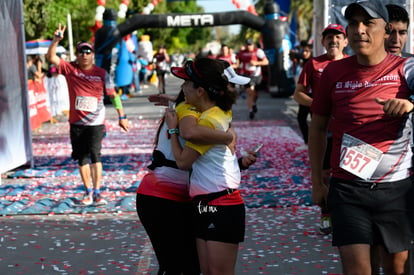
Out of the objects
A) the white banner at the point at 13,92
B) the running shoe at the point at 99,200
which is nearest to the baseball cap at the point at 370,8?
the running shoe at the point at 99,200

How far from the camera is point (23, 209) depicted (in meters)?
8.23

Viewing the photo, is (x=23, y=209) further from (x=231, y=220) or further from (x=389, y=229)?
(x=389, y=229)

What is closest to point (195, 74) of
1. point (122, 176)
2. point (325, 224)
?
point (325, 224)

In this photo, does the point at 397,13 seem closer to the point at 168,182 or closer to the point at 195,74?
the point at 195,74

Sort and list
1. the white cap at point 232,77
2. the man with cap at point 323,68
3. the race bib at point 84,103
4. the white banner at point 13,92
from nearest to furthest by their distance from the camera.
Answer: the white cap at point 232,77 → the man with cap at point 323,68 → the race bib at point 84,103 → the white banner at point 13,92

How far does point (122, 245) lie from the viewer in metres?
6.50

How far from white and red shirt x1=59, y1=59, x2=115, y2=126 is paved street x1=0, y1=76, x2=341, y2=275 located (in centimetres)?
117

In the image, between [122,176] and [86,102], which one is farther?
[122,176]

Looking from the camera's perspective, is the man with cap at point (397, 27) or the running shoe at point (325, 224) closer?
the man with cap at point (397, 27)

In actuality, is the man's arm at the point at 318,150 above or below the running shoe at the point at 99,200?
above

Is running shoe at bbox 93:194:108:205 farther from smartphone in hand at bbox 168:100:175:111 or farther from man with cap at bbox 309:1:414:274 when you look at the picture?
man with cap at bbox 309:1:414:274

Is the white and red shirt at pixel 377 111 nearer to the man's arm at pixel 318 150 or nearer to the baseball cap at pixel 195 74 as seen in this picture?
the man's arm at pixel 318 150

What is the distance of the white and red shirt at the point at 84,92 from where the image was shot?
8227 millimetres

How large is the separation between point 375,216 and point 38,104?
569 inches
